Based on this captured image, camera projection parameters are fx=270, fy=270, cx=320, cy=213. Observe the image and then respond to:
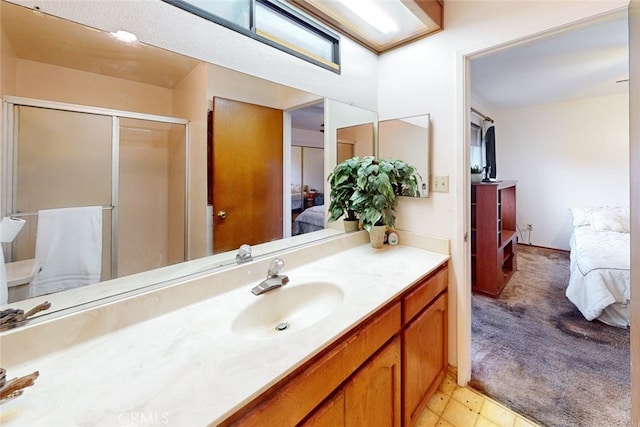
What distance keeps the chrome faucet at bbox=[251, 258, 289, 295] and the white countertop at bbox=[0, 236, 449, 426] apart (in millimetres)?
55

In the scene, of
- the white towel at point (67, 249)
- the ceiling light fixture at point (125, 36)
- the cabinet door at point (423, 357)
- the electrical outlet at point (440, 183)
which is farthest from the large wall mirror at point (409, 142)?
the white towel at point (67, 249)

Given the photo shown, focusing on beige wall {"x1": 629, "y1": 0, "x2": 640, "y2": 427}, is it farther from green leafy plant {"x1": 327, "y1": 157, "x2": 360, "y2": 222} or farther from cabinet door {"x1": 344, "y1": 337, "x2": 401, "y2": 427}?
green leafy plant {"x1": 327, "y1": 157, "x2": 360, "y2": 222}

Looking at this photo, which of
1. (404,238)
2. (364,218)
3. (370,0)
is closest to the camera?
(370,0)

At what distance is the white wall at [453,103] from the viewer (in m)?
1.44

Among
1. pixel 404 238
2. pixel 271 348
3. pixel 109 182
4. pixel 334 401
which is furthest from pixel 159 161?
pixel 404 238

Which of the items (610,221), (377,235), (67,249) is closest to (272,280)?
(67,249)

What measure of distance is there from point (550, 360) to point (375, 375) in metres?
1.69

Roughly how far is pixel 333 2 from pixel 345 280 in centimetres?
145

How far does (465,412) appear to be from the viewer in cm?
144

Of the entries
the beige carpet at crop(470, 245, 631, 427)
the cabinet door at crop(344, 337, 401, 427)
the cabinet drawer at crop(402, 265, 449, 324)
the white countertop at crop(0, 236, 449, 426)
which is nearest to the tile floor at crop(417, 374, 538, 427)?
the beige carpet at crop(470, 245, 631, 427)

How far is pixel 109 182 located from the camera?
3.10 feet

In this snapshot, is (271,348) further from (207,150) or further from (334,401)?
(207,150)

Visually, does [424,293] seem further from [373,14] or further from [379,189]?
[373,14]

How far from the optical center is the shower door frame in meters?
0.74
